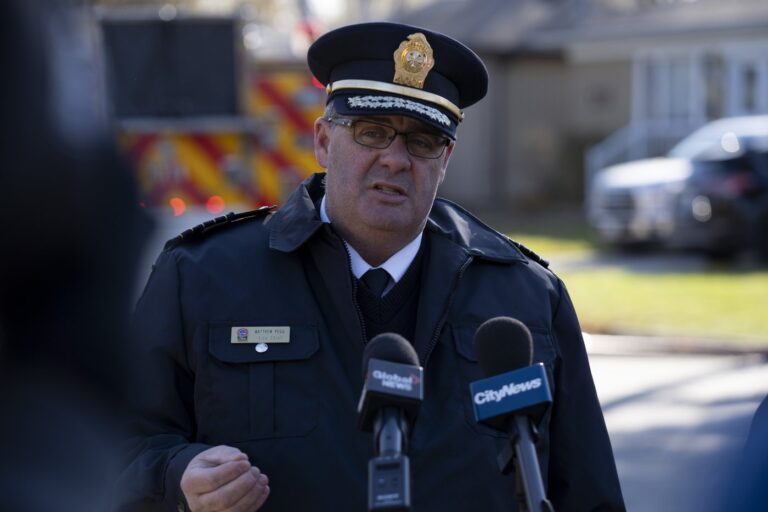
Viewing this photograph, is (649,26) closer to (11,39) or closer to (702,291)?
(702,291)

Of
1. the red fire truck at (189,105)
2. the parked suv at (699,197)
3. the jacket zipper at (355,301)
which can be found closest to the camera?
the jacket zipper at (355,301)

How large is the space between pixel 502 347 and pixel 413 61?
1.13 m

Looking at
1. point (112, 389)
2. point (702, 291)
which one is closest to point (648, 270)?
point (702, 291)

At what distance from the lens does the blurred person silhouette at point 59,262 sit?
1262mm

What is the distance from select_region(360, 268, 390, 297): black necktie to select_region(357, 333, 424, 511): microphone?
38.4 inches

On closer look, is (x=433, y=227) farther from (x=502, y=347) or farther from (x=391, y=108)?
(x=502, y=347)

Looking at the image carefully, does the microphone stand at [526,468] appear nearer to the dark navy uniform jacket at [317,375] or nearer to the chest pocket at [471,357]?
the dark navy uniform jacket at [317,375]

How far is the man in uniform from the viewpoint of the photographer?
295 centimetres

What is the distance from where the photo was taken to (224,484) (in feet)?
8.87

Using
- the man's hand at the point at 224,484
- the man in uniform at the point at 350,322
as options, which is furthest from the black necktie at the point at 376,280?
the man's hand at the point at 224,484

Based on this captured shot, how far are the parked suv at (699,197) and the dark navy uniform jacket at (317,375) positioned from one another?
44.6 feet

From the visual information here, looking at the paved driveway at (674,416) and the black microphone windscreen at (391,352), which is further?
the paved driveway at (674,416)

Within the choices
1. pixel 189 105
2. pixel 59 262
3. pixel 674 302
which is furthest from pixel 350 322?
pixel 674 302

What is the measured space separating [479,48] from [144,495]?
28546mm
